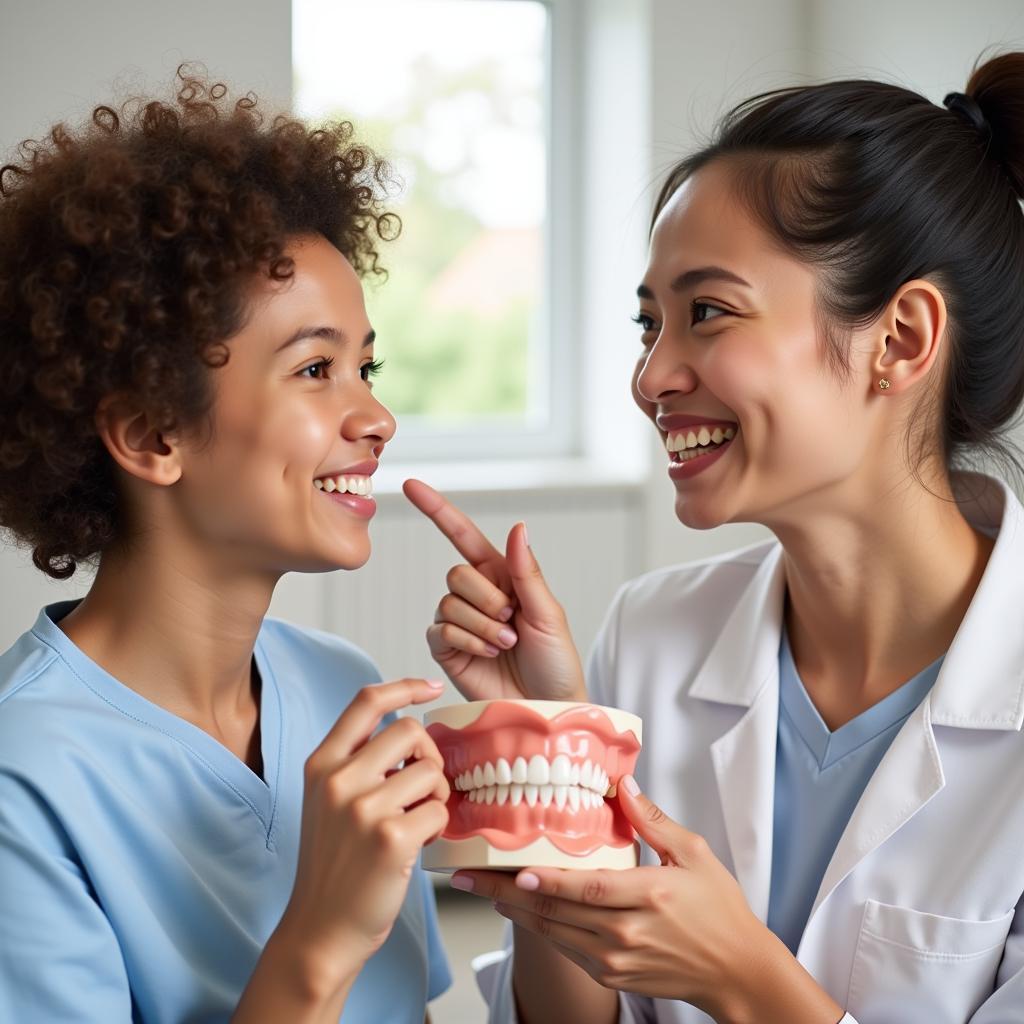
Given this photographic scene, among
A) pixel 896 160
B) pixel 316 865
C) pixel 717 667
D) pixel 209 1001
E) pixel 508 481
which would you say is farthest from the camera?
pixel 508 481

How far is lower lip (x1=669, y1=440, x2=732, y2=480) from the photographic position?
62.2 inches

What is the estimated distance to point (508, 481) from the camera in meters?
3.67

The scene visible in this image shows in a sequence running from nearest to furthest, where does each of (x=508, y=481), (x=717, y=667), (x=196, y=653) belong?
(x=196, y=653), (x=717, y=667), (x=508, y=481)

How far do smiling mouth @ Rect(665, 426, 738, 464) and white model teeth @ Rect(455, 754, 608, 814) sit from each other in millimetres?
507

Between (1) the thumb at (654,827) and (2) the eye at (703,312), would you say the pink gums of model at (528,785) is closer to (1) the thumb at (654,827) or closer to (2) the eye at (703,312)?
(1) the thumb at (654,827)

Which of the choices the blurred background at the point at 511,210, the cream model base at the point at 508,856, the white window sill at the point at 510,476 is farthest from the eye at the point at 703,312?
the white window sill at the point at 510,476

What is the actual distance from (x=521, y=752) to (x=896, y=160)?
0.85 meters

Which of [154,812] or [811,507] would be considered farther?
[811,507]

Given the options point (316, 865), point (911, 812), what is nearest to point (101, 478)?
point (316, 865)

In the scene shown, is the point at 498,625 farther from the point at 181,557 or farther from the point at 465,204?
the point at 465,204

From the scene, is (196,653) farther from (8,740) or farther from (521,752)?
(521,752)

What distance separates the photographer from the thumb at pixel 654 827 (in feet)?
4.16

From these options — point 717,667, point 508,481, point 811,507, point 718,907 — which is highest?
point 508,481

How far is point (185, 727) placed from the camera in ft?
4.43
